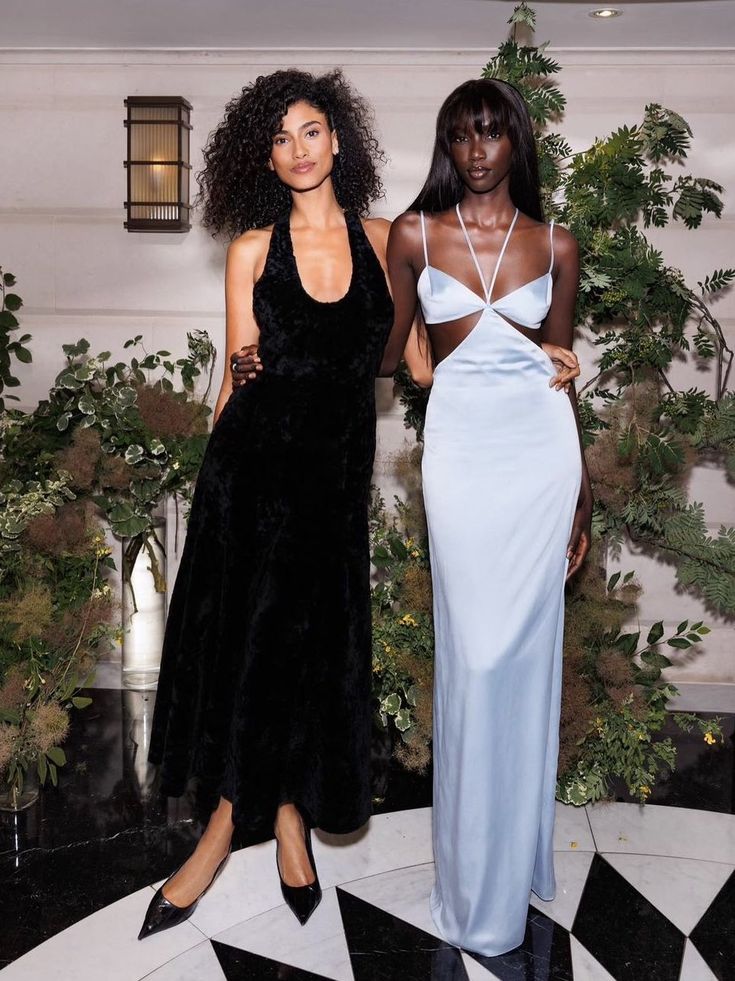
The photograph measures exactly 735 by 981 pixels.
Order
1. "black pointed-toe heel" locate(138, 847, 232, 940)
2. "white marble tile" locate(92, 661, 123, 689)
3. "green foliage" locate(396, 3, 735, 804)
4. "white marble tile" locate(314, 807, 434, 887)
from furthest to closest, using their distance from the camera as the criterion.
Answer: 1. "white marble tile" locate(92, 661, 123, 689)
2. "green foliage" locate(396, 3, 735, 804)
3. "white marble tile" locate(314, 807, 434, 887)
4. "black pointed-toe heel" locate(138, 847, 232, 940)

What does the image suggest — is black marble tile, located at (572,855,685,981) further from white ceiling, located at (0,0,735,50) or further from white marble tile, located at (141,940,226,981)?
white ceiling, located at (0,0,735,50)

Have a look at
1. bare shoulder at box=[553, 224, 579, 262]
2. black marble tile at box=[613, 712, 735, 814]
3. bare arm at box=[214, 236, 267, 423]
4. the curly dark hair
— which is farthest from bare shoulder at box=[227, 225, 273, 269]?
black marble tile at box=[613, 712, 735, 814]

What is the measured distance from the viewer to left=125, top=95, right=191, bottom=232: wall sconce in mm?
4168

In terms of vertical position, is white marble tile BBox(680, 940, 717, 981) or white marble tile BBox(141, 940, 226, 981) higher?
white marble tile BBox(680, 940, 717, 981)

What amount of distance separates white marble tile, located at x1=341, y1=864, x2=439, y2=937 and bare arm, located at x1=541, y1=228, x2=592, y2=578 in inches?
39.4

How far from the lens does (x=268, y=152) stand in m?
2.60

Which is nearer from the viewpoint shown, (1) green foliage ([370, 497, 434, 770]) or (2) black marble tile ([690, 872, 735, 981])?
(2) black marble tile ([690, 872, 735, 981])

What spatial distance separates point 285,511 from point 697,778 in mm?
1972

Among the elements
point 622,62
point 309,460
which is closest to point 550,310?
point 309,460

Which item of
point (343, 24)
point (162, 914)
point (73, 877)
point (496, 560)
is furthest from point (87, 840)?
point (343, 24)

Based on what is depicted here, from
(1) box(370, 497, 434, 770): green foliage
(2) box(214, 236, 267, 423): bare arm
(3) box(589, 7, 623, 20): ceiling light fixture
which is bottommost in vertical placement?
(1) box(370, 497, 434, 770): green foliage

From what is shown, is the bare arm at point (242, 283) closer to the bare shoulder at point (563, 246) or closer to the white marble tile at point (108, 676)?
the bare shoulder at point (563, 246)

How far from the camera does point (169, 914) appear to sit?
2688 millimetres

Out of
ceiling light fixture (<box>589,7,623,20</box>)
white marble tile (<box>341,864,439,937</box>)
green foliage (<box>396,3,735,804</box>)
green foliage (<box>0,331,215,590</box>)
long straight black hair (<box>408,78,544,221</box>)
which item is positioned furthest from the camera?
green foliage (<box>0,331,215,590</box>)
